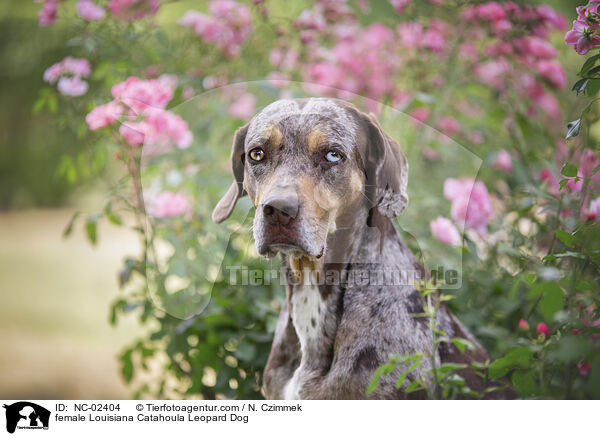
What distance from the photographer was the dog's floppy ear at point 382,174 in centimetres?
150

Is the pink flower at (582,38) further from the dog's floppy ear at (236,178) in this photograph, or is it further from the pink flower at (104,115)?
the pink flower at (104,115)

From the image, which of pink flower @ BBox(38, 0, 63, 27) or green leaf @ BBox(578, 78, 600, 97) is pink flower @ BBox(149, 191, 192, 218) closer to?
pink flower @ BBox(38, 0, 63, 27)

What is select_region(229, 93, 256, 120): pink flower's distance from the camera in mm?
1965

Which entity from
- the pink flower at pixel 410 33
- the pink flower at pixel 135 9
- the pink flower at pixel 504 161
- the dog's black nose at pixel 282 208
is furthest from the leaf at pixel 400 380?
the pink flower at pixel 135 9

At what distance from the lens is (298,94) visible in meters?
2.11

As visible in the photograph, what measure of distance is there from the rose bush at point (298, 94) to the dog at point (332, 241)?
0.71ft

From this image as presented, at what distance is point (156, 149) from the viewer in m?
2.15

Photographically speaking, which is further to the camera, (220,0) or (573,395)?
(220,0)

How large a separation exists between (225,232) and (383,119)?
0.72 m

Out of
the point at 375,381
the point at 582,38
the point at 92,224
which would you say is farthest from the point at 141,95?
the point at 582,38

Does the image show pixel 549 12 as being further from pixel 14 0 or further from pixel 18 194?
pixel 18 194

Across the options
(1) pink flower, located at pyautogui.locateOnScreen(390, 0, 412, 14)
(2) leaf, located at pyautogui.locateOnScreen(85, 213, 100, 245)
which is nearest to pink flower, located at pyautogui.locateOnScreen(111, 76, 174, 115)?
(2) leaf, located at pyautogui.locateOnScreen(85, 213, 100, 245)

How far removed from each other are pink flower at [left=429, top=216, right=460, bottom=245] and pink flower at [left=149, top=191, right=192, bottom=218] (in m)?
1.03

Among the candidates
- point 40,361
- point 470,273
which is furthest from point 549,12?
point 40,361
